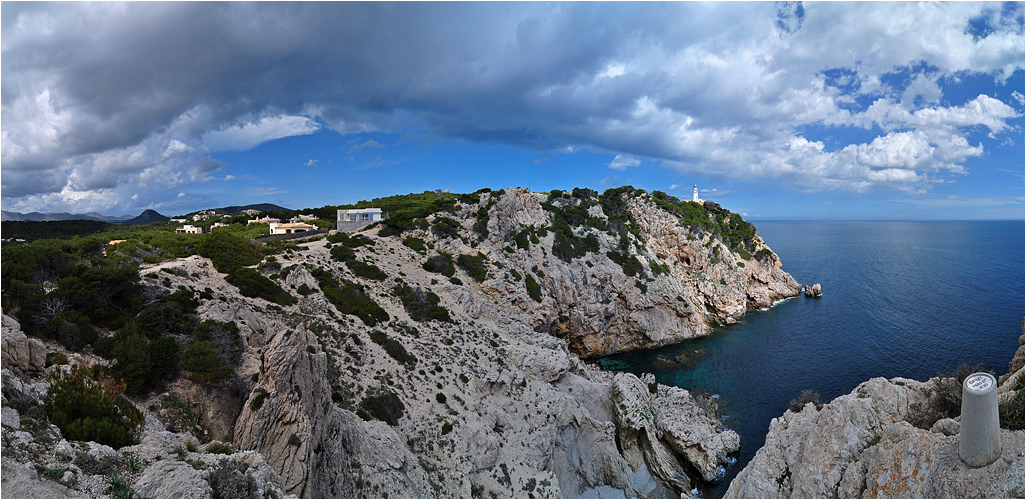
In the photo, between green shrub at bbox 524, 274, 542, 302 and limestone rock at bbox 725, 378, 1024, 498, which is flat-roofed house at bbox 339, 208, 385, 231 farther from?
limestone rock at bbox 725, 378, 1024, 498

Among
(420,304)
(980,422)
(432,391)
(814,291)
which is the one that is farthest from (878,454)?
(814,291)

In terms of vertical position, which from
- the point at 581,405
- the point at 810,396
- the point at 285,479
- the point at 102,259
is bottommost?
the point at 581,405

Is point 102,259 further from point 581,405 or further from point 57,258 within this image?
point 581,405

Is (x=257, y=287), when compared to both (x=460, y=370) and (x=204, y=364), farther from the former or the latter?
(x=460, y=370)

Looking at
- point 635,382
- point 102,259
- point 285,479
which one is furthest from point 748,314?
point 102,259

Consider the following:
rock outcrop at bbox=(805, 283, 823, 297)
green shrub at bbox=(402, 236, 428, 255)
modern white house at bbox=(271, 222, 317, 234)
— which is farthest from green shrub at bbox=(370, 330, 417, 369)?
rock outcrop at bbox=(805, 283, 823, 297)

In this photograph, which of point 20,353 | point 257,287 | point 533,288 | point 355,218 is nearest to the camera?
point 20,353
